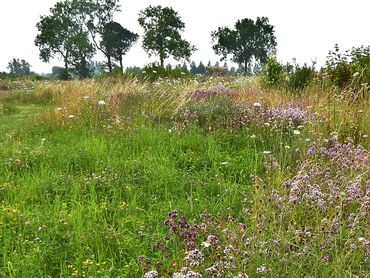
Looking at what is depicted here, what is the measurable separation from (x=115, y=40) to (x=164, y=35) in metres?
16.8

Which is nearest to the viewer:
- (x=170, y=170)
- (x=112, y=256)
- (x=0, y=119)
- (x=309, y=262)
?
(x=309, y=262)

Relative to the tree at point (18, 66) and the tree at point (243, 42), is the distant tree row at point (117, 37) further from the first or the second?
the tree at point (18, 66)

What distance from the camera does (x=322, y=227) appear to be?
2.67m

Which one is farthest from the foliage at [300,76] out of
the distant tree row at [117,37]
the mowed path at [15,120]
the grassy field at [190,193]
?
the distant tree row at [117,37]

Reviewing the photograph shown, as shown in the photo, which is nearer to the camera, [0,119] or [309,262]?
[309,262]

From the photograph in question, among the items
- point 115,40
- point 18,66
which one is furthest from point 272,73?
point 18,66

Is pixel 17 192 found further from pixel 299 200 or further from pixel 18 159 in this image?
pixel 299 200

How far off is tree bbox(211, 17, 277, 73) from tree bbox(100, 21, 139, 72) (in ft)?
50.0

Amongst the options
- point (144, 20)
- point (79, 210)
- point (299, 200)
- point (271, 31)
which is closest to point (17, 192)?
Answer: point (79, 210)

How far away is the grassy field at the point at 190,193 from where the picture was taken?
2521 millimetres

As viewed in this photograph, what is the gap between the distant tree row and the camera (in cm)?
4631

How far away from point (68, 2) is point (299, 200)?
193 feet

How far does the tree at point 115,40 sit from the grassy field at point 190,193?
5103 cm

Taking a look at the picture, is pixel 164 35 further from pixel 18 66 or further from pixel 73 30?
pixel 18 66
